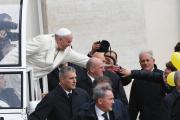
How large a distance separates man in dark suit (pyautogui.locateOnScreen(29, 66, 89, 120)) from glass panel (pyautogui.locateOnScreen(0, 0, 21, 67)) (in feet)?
1.71

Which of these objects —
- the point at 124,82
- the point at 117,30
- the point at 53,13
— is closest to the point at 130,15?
the point at 117,30

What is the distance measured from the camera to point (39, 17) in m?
13.4

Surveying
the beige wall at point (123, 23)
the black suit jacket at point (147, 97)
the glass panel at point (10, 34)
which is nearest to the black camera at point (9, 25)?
the glass panel at point (10, 34)

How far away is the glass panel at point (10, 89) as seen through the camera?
8898 mm

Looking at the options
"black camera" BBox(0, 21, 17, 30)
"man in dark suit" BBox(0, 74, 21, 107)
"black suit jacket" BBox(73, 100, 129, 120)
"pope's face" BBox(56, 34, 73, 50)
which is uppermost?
"black camera" BBox(0, 21, 17, 30)

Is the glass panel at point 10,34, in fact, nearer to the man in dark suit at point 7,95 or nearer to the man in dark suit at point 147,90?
the man in dark suit at point 7,95

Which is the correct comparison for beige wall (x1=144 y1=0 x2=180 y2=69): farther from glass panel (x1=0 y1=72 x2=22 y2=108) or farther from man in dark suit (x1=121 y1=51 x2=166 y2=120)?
glass panel (x1=0 y1=72 x2=22 y2=108)

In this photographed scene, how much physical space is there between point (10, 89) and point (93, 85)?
36.6 inches

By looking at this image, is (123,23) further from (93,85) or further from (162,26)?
(93,85)

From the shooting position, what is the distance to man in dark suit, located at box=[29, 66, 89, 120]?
29.1 ft

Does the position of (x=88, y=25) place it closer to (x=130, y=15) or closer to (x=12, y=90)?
(x=130, y=15)

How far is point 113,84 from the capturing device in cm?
992

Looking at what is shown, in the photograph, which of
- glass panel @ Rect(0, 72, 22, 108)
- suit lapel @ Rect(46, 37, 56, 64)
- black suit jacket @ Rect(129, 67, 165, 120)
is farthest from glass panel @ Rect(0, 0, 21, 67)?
black suit jacket @ Rect(129, 67, 165, 120)

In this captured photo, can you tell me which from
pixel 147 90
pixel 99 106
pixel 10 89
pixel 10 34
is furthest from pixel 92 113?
pixel 147 90
